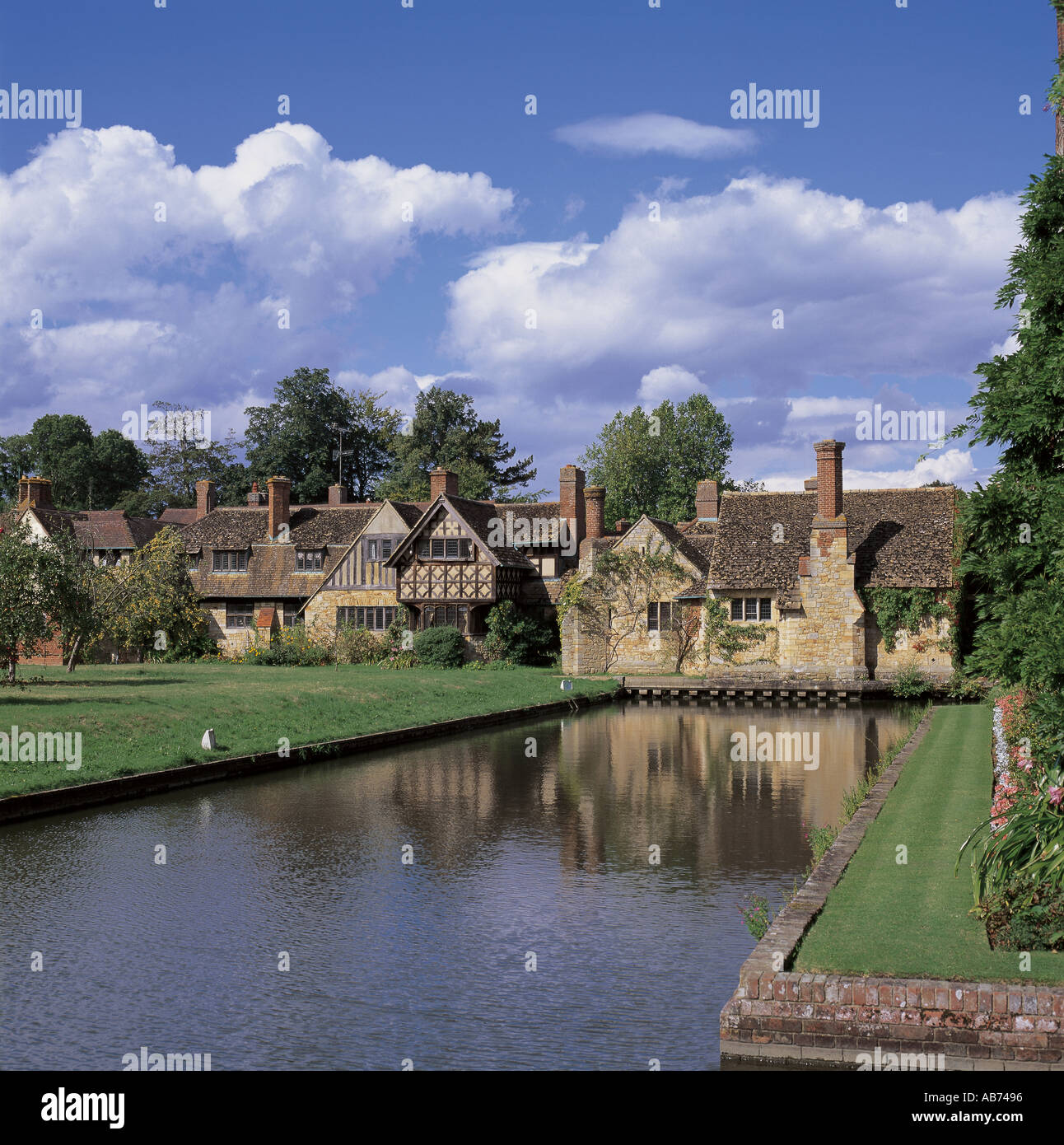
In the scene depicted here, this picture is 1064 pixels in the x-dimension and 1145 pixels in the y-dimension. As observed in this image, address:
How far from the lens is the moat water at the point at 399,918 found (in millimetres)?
10000

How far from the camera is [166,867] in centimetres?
1605

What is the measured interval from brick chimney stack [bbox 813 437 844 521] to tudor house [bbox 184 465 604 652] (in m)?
11.0

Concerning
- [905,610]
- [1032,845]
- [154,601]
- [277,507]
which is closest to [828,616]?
[905,610]

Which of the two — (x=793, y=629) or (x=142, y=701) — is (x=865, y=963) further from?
(x=793, y=629)

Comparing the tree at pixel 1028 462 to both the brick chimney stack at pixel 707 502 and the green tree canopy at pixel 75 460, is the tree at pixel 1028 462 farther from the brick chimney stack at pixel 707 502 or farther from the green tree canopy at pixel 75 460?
the green tree canopy at pixel 75 460

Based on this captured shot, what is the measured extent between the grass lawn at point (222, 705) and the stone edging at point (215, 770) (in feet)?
0.95

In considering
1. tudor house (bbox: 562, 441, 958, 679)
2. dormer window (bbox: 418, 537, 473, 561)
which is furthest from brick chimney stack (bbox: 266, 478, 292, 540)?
tudor house (bbox: 562, 441, 958, 679)

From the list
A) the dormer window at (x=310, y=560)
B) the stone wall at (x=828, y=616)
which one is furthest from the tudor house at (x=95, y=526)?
the stone wall at (x=828, y=616)

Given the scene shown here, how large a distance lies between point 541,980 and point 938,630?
3670 centimetres

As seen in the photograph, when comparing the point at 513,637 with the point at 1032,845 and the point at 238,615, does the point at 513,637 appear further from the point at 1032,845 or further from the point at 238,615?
the point at 1032,845

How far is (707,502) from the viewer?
5703 centimetres

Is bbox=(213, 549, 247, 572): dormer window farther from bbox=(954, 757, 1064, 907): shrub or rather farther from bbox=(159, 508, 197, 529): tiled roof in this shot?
bbox=(954, 757, 1064, 907): shrub

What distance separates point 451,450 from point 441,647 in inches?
1514

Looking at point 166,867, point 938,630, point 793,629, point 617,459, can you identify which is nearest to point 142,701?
point 166,867
